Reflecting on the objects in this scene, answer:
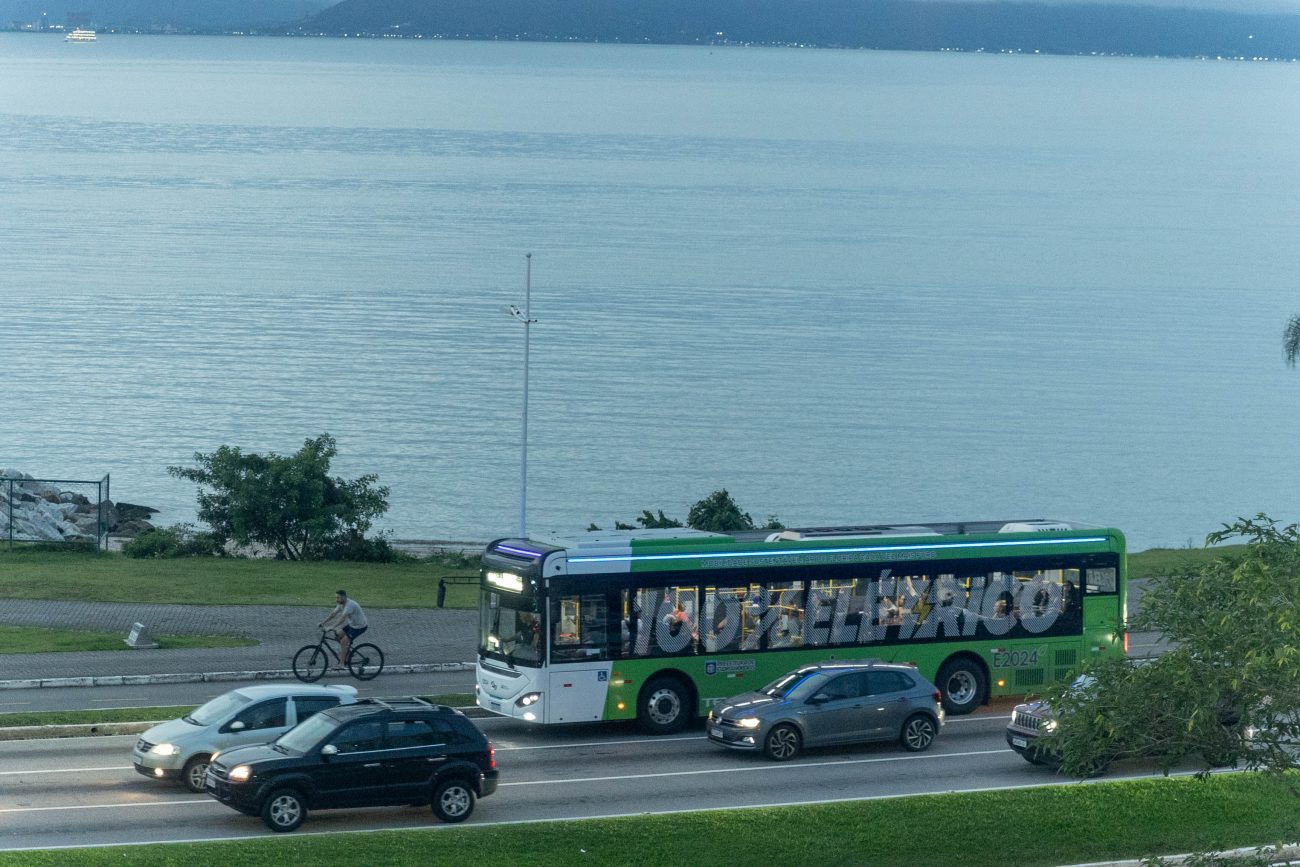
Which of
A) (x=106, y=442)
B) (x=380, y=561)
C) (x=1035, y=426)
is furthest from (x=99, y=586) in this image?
(x=1035, y=426)

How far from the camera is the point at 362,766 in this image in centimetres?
2327

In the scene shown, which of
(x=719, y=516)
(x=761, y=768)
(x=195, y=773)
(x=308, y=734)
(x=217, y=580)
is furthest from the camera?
(x=719, y=516)

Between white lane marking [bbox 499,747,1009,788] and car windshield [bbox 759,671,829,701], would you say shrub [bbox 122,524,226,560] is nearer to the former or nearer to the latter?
white lane marking [bbox 499,747,1009,788]

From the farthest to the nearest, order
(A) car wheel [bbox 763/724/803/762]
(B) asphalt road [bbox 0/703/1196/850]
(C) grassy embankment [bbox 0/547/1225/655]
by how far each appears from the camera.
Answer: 1. (C) grassy embankment [bbox 0/547/1225/655]
2. (A) car wheel [bbox 763/724/803/762]
3. (B) asphalt road [bbox 0/703/1196/850]

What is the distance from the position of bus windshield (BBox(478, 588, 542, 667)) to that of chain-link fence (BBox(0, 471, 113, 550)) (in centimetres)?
2042

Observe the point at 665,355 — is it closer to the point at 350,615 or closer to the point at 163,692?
the point at 350,615

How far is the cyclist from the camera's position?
32.2m

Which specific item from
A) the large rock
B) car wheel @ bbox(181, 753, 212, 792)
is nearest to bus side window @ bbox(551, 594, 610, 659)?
car wheel @ bbox(181, 753, 212, 792)

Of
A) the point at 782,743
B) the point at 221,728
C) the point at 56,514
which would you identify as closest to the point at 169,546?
the point at 56,514

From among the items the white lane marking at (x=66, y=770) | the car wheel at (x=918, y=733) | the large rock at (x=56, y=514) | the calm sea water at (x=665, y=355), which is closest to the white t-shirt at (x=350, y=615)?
the white lane marking at (x=66, y=770)

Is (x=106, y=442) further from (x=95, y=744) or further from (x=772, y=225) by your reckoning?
(x=772, y=225)

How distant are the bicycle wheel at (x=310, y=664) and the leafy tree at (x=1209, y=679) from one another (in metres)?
17.5

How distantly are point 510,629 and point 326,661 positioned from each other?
5.73 m

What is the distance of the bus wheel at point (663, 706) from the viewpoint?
94.0 feet
